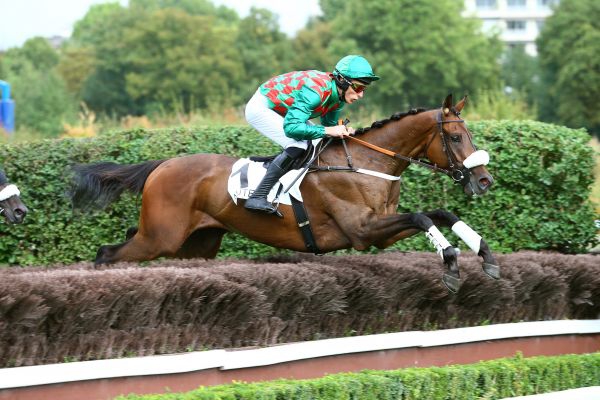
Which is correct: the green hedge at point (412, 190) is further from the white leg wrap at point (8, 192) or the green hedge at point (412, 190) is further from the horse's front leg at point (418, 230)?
the horse's front leg at point (418, 230)

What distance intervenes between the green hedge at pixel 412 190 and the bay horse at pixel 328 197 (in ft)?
2.87

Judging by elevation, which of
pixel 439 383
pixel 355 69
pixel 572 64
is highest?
pixel 355 69

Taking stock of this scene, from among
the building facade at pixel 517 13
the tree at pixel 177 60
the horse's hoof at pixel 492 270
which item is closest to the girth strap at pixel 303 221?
the horse's hoof at pixel 492 270

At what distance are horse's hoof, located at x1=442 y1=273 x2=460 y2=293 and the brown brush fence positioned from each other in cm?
49

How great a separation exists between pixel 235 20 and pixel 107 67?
179 feet

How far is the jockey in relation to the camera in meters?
7.41

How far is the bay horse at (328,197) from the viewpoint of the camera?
740cm

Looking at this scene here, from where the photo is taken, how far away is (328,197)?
7.72 metres

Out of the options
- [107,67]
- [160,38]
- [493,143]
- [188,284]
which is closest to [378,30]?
[160,38]

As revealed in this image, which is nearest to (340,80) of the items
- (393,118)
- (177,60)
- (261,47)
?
(393,118)

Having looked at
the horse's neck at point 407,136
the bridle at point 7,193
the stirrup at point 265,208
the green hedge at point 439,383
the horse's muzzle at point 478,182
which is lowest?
the green hedge at point 439,383

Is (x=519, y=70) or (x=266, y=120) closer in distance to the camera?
(x=266, y=120)

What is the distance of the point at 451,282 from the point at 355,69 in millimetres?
1812

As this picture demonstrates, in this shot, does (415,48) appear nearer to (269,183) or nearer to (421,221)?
(269,183)
